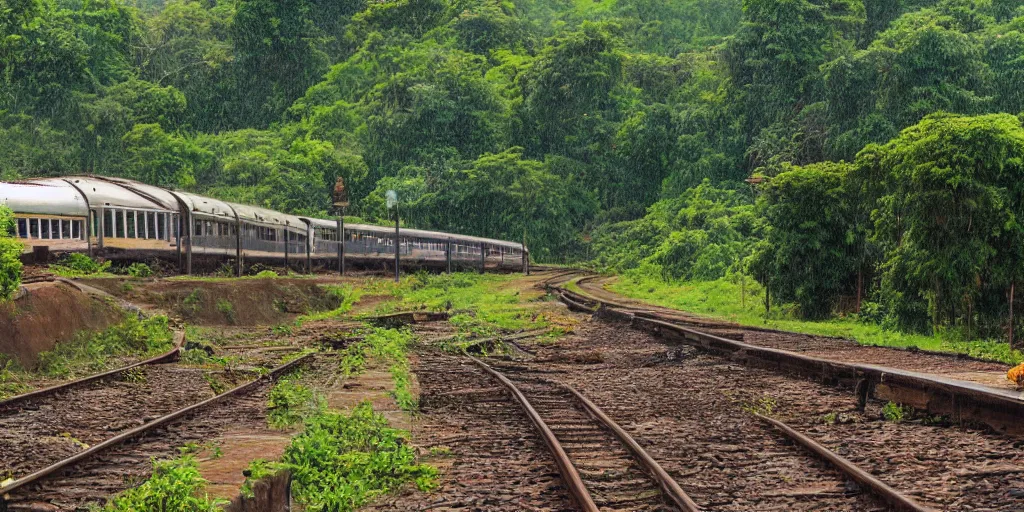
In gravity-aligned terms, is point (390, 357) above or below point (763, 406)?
below

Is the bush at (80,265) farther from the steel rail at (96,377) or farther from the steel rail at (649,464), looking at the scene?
the steel rail at (649,464)

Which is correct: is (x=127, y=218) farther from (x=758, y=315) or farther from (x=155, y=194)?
(x=758, y=315)

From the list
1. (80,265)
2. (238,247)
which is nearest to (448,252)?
(238,247)

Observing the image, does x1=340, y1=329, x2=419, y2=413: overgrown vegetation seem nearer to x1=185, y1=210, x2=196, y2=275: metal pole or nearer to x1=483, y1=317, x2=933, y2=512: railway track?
x1=483, y1=317, x2=933, y2=512: railway track

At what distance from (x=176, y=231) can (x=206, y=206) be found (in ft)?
7.51

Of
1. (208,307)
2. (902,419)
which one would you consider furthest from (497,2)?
(902,419)

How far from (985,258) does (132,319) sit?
17328 mm

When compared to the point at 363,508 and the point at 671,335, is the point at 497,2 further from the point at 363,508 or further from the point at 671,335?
the point at 363,508

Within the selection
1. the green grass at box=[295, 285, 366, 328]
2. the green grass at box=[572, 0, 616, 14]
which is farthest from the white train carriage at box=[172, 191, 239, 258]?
the green grass at box=[572, 0, 616, 14]

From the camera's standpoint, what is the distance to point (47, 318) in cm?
1612

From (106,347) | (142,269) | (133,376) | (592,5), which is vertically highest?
(592,5)

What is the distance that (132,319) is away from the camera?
18.5 metres

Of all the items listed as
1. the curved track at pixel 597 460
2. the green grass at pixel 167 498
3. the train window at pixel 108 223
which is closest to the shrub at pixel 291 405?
the curved track at pixel 597 460

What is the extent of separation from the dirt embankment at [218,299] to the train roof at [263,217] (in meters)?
8.99
